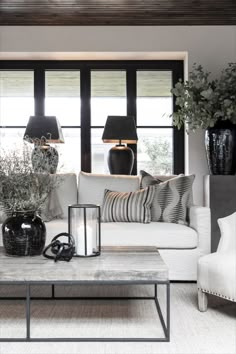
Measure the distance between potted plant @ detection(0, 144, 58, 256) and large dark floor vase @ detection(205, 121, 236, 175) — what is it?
7.21 feet

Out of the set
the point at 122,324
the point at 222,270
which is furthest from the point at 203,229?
the point at 122,324

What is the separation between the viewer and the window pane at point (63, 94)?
6.05 m

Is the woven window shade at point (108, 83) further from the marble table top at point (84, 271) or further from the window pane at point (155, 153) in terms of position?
the marble table top at point (84, 271)

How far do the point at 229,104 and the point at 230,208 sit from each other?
3.04ft

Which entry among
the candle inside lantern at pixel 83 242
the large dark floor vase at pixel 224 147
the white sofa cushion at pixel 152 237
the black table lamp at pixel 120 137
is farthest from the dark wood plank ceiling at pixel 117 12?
the candle inside lantern at pixel 83 242

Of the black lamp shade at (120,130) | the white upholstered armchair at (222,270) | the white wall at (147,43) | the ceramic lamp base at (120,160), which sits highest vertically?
the white wall at (147,43)

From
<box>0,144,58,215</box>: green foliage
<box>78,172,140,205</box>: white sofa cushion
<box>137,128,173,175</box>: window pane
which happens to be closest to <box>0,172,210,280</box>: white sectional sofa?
<box>78,172,140,205</box>: white sofa cushion

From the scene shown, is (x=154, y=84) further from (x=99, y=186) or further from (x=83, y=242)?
(x=83, y=242)

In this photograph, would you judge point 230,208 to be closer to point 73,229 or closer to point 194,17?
point 73,229

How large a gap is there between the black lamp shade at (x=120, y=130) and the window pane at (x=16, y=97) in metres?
1.46

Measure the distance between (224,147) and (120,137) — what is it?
107 cm

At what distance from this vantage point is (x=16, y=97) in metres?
6.05

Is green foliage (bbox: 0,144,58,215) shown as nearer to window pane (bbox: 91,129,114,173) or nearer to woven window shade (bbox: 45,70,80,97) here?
window pane (bbox: 91,129,114,173)

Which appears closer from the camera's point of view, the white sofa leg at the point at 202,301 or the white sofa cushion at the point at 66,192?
the white sofa leg at the point at 202,301
